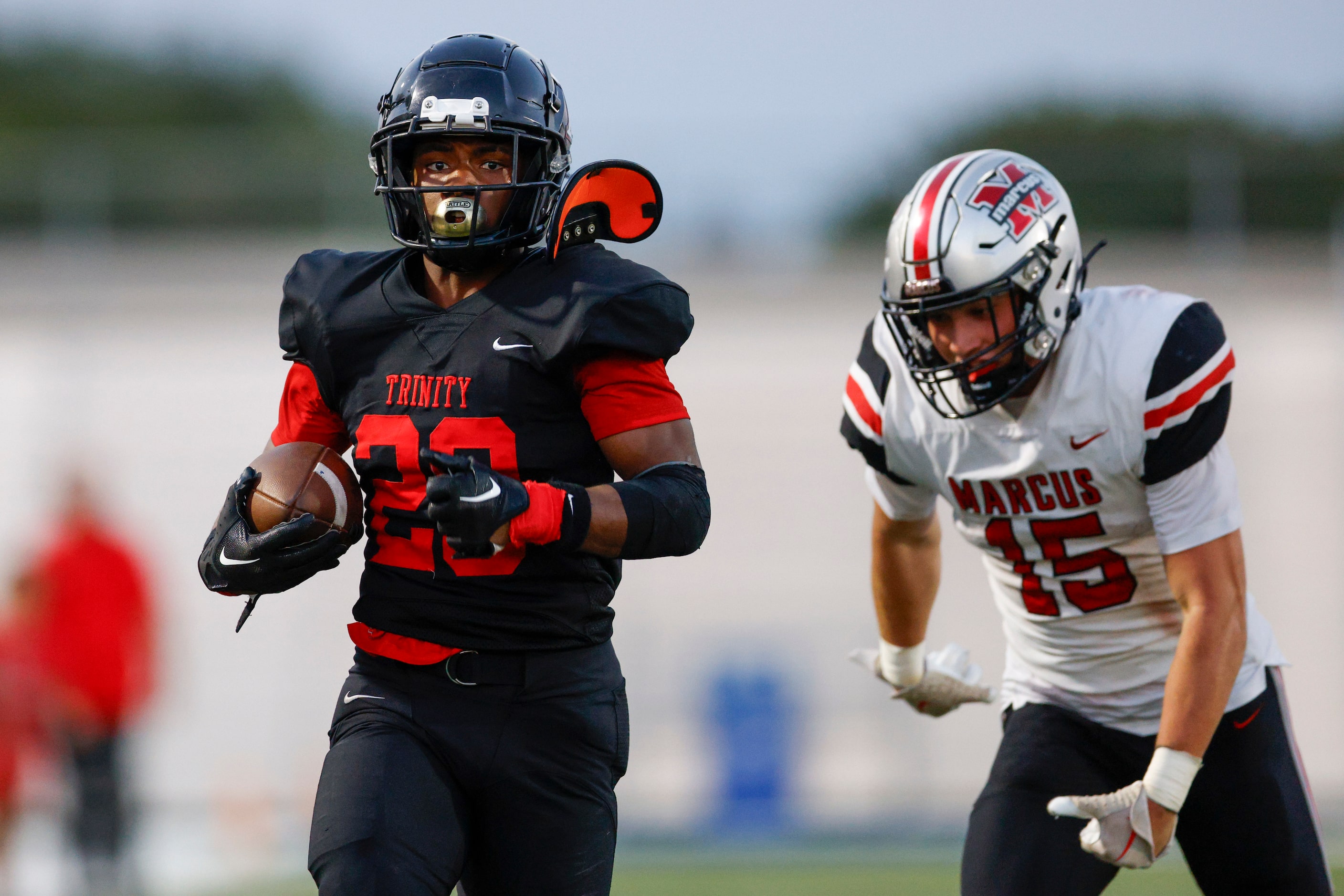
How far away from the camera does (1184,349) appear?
2.89m

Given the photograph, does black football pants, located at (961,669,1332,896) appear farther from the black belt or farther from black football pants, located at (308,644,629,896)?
the black belt

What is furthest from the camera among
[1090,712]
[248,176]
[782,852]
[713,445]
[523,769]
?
[248,176]

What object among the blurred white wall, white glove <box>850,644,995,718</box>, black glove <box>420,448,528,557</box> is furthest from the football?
the blurred white wall

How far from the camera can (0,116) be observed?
26297 mm

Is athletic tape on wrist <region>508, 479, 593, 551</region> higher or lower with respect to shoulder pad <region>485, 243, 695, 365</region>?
lower

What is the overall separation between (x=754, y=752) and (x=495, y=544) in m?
8.28

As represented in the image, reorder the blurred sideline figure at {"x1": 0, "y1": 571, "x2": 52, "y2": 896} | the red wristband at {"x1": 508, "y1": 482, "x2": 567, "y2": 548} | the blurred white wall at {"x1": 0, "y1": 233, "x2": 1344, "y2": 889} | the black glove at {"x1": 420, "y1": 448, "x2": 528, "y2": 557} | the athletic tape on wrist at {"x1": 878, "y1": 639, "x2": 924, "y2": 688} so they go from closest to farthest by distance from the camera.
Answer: the black glove at {"x1": 420, "y1": 448, "x2": 528, "y2": 557}, the red wristband at {"x1": 508, "y1": 482, "x2": 567, "y2": 548}, the athletic tape on wrist at {"x1": 878, "y1": 639, "x2": 924, "y2": 688}, the blurred sideline figure at {"x1": 0, "y1": 571, "x2": 52, "y2": 896}, the blurred white wall at {"x1": 0, "y1": 233, "x2": 1344, "y2": 889}

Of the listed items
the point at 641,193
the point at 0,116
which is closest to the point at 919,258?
the point at 641,193

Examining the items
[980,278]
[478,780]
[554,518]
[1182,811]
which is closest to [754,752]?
[1182,811]

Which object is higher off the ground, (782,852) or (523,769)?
(523,769)

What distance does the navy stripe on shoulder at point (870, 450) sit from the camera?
10.3ft

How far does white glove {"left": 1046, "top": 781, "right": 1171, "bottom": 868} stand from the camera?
2.73 metres

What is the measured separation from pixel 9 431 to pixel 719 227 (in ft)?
20.5

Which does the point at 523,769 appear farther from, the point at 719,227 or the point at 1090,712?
the point at 719,227
